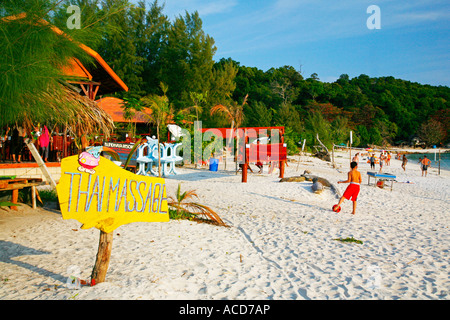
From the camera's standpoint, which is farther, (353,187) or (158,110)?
(158,110)

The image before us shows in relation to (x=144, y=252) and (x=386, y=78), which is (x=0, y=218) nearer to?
(x=144, y=252)

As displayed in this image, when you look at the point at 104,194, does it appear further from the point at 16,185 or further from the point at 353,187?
the point at 353,187

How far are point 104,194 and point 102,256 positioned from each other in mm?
814

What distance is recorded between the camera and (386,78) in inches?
3440

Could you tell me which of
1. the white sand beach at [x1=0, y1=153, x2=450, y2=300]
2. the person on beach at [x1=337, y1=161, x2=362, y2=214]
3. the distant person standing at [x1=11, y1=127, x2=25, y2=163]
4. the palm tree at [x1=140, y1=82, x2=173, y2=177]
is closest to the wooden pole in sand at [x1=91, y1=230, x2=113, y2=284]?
the white sand beach at [x1=0, y1=153, x2=450, y2=300]

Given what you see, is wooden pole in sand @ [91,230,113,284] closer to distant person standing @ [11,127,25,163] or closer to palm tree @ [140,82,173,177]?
palm tree @ [140,82,173,177]

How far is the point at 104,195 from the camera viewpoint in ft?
10.3

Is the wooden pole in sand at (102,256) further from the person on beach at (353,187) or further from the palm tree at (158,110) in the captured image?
the person on beach at (353,187)

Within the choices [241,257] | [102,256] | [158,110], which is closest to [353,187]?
[241,257]

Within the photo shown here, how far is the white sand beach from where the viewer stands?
3.71m

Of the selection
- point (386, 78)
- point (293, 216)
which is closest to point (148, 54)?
point (293, 216)

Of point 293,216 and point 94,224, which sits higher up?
point 94,224

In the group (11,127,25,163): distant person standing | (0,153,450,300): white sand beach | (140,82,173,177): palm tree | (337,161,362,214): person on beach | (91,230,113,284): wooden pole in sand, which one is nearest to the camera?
→ (91,230,113,284): wooden pole in sand
